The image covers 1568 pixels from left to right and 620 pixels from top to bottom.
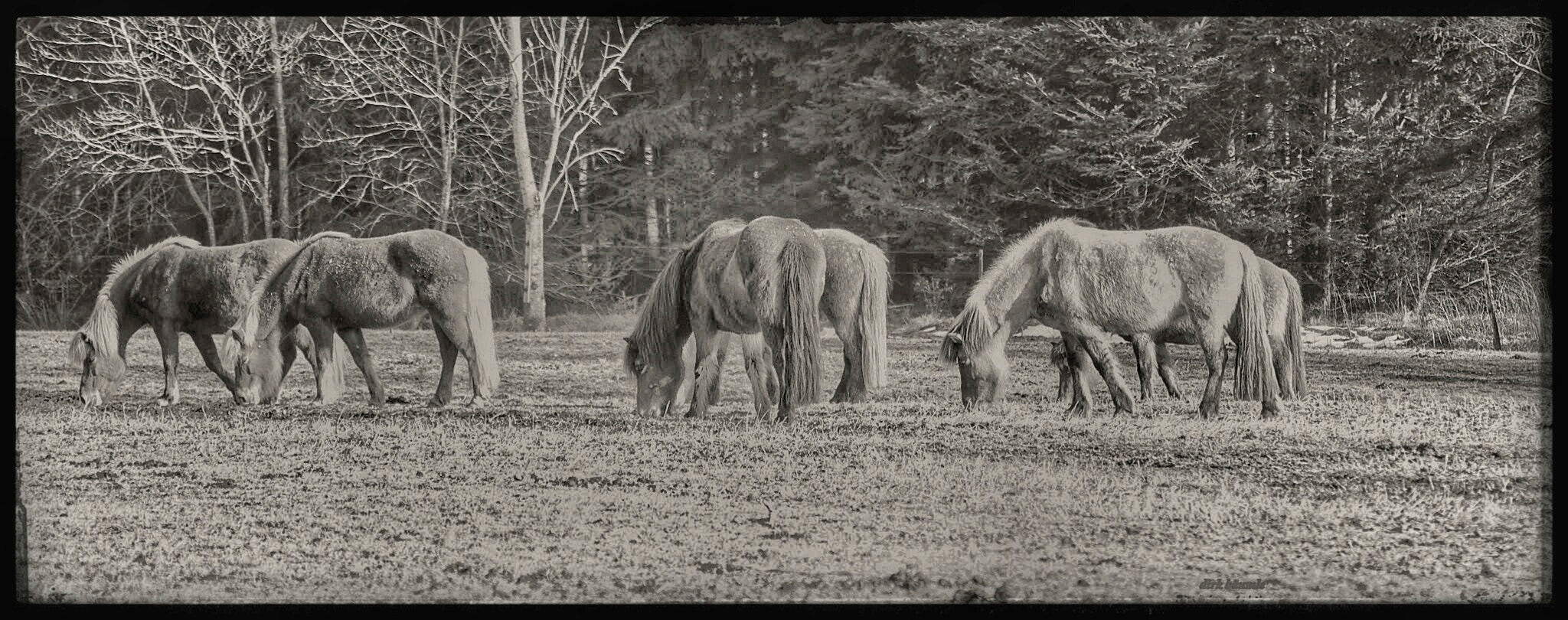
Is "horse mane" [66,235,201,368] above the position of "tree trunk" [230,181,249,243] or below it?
below

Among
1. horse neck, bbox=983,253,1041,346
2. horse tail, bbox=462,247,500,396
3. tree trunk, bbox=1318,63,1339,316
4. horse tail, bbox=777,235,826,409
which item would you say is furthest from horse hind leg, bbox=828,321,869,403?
tree trunk, bbox=1318,63,1339,316

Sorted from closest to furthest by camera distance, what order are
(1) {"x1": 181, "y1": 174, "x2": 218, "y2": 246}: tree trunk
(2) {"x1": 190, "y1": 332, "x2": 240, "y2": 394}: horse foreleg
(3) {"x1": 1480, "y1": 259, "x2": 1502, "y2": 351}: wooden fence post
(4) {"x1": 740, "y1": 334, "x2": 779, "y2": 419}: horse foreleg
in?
(4) {"x1": 740, "y1": 334, "x2": 779, "y2": 419}: horse foreleg → (3) {"x1": 1480, "y1": 259, "x2": 1502, "y2": 351}: wooden fence post → (2) {"x1": 190, "y1": 332, "x2": 240, "y2": 394}: horse foreleg → (1) {"x1": 181, "y1": 174, "x2": 218, "y2": 246}: tree trunk

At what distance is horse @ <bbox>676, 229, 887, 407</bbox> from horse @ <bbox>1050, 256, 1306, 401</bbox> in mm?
1507

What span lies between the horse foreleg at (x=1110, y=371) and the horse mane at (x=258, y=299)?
6128 mm

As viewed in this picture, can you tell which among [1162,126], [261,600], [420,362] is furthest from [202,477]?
[1162,126]

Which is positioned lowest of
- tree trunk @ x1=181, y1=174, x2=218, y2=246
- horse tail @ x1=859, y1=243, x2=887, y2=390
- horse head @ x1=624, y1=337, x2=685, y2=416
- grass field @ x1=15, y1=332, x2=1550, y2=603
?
grass field @ x1=15, y1=332, x2=1550, y2=603

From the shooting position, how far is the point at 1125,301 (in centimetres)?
1145

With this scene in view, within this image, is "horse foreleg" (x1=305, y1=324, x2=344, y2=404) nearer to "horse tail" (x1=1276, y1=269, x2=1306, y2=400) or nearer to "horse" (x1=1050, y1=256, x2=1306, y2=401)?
"horse" (x1=1050, y1=256, x2=1306, y2=401)

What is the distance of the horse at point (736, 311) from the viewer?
11430 mm

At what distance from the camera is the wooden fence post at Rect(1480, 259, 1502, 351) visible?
12.7 meters

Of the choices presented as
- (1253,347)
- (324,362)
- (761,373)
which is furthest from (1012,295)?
(324,362)

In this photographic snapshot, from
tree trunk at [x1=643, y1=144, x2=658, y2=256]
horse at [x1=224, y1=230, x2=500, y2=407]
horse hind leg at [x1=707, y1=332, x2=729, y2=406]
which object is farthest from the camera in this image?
tree trunk at [x1=643, y1=144, x2=658, y2=256]

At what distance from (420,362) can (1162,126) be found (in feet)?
24.8
